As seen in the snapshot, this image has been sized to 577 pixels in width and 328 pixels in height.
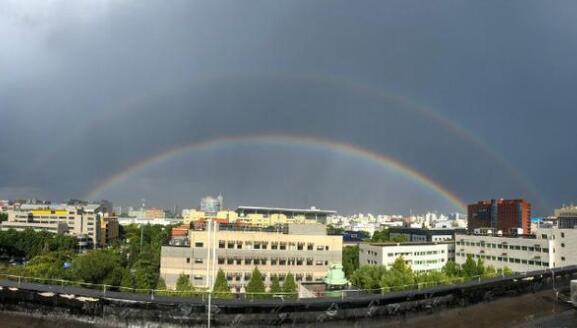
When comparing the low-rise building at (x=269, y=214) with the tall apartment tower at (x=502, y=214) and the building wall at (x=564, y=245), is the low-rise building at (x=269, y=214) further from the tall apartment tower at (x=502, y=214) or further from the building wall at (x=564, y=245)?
the building wall at (x=564, y=245)

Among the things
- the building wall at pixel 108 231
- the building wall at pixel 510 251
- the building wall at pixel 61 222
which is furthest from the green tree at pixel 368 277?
the building wall at pixel 108 231

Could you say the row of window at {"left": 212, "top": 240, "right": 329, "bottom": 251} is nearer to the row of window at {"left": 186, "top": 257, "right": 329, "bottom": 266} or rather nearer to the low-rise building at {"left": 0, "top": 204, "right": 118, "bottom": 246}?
the row of window at {"left": 186, "top": 257, "right": 329, "bottom": 266}

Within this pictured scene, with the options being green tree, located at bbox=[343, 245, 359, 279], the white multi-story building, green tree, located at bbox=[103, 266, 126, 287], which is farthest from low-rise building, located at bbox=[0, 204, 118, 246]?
the white multi-story building

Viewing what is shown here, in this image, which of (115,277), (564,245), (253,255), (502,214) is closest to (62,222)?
(115,277)

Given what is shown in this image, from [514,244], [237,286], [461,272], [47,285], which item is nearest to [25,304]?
[47,285]

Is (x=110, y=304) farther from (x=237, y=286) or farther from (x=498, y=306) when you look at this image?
(x=237, y=286)

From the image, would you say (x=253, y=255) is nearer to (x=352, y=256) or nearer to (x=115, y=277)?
A: (x=115, y=277)
